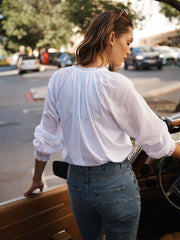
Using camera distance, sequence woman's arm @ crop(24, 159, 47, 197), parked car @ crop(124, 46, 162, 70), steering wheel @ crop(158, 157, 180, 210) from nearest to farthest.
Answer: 1. woman's arm @ crop(24, 159, 47, 197)
2. steering wheel @ crop(158, 157, 180, 210)
3. parked car @ crop(124, 46, 162, 70)

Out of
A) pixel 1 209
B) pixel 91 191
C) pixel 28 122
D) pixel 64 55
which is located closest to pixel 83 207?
pixel 91 191

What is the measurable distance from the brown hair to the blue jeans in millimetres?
491

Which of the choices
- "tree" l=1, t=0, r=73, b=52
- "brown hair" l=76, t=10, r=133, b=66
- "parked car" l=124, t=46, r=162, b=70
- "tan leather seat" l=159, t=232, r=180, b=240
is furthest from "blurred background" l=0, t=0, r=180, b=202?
"tan leather seat" l=159, t=232, r=180, b=240

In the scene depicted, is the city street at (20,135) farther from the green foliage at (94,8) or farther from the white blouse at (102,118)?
the white blouse at (102,118)

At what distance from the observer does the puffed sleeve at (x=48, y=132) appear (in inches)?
60.5

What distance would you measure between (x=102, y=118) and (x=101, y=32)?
1.23 feet

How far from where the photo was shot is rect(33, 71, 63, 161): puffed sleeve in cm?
154

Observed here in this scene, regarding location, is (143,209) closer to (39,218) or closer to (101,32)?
(39,218)

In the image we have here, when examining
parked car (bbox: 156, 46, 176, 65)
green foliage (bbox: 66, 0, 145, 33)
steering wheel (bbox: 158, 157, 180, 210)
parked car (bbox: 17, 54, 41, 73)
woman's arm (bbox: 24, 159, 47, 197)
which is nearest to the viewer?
woman's arm (bbox: 24, 159, 47, 197)

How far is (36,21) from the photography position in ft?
128

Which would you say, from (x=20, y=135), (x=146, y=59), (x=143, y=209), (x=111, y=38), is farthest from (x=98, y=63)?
(x=146, y=59)

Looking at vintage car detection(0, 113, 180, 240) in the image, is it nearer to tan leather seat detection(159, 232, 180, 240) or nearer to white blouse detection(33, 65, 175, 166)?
tan leather seat detection(159, 232, 180, 240)

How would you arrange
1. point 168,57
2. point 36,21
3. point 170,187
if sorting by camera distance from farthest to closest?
1. point 36,21
2. point 168,57
3. point 170,187

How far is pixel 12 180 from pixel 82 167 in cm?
362
